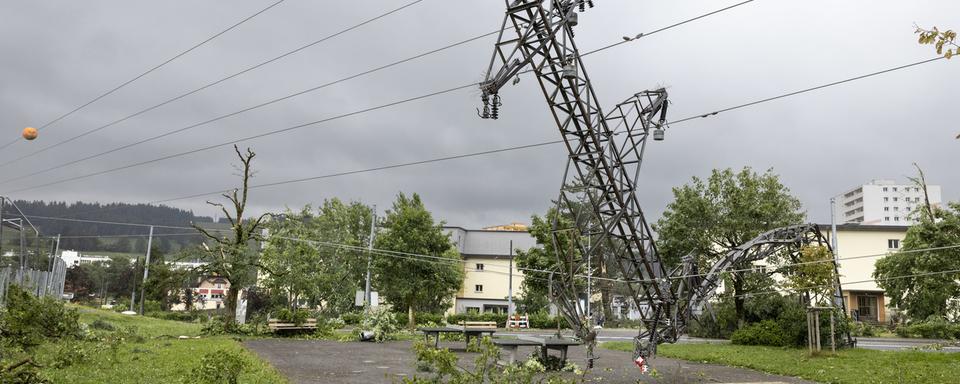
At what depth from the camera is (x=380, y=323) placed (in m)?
28.6

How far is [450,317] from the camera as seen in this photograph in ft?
177

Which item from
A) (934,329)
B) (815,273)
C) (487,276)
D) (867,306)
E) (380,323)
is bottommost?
(380,323)

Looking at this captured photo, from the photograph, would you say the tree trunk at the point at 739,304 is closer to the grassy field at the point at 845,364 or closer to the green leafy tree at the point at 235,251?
the grassy field at the point at 845,364

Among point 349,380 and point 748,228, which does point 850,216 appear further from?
point 349,380

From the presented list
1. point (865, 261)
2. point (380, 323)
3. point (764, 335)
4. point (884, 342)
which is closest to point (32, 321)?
point (380, 323)

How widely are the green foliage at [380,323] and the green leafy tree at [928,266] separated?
956 inches

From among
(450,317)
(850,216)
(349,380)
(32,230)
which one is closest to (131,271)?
(450,317)

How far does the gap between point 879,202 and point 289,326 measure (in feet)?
558

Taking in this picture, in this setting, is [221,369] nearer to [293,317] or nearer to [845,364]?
[845,364]

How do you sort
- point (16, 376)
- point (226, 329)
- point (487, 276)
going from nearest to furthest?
1. point (16, 376)
2. point (226, 329)
3. point (487, 276)

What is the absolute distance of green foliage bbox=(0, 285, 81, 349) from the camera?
16.5 metres

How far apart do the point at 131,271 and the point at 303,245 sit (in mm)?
65937

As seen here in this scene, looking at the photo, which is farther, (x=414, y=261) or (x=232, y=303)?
(x=414, y=261)

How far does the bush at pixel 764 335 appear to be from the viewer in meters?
27.3
